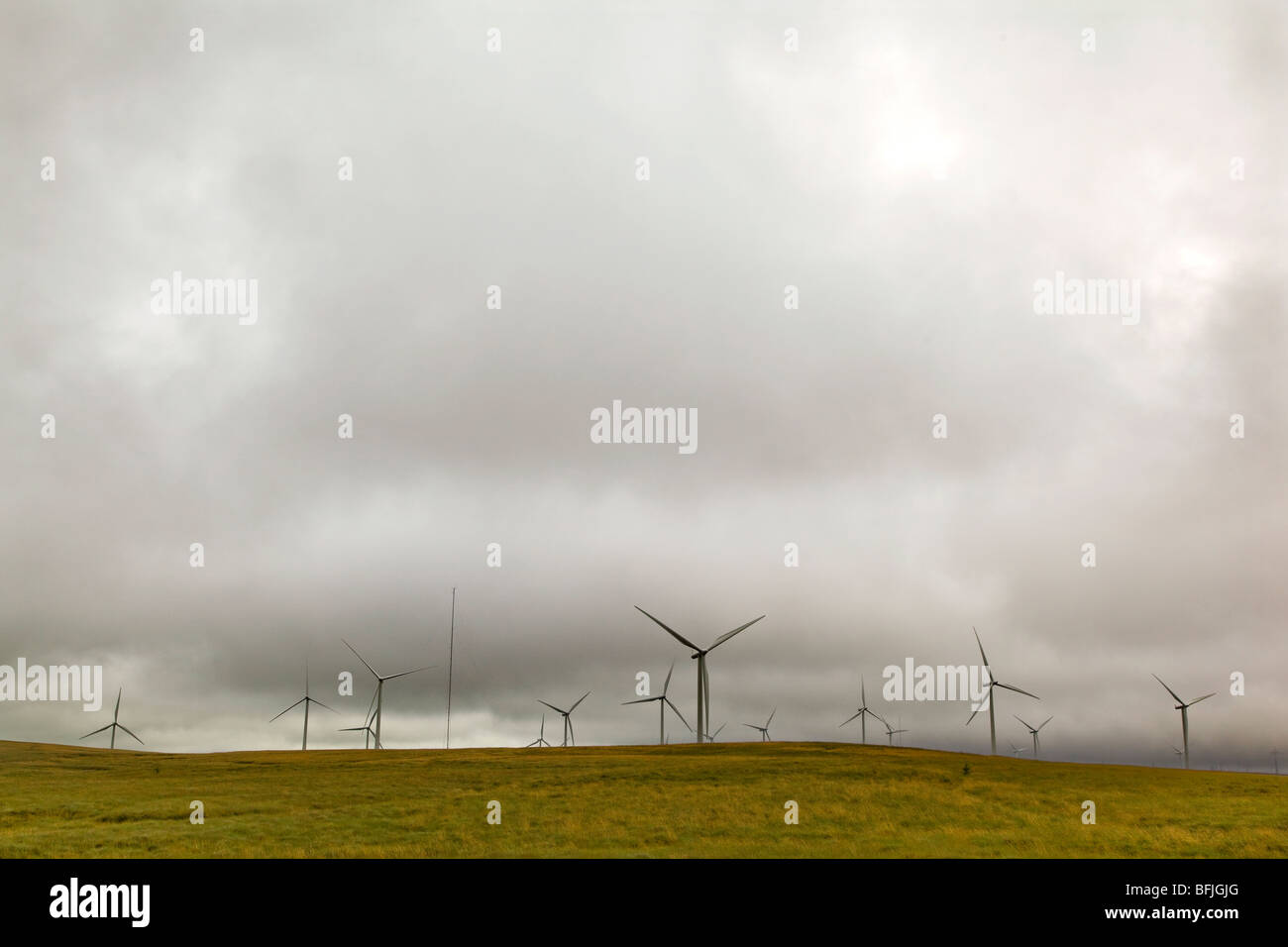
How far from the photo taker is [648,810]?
51094 mm

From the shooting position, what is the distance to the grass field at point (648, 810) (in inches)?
1649

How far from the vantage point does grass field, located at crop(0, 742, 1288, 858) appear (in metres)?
41.9

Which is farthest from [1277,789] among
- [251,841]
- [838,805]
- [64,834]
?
[64,834]

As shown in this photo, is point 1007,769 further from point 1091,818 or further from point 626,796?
point 626,796

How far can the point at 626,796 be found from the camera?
56250 mm
